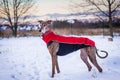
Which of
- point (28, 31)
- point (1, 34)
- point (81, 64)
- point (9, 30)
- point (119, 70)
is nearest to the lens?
point (119, 70)

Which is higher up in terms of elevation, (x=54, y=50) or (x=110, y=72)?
(x=54, y=50)

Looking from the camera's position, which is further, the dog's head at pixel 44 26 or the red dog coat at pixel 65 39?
the red dog coat at pixel 65 39

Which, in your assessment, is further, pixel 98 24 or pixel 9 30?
pixel 9 30

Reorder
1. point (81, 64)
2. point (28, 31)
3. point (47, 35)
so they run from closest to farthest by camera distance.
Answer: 1. point (47, 35)
2. point (81, 64)
3. point (28, 31)

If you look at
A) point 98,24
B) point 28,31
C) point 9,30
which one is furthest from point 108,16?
point 9,30

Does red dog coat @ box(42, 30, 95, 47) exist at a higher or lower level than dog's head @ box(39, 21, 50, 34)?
lower

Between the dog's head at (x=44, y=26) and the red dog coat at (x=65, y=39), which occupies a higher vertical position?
the dog's head at (x=44, y=26)

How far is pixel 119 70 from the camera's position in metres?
9.13

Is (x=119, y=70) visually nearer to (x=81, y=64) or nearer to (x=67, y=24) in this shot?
(x=81, y=64)

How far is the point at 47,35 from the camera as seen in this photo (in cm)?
840

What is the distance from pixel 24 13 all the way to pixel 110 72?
3182 cm

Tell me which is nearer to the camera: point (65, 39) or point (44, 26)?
point (44, 26)

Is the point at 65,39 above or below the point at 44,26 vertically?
below

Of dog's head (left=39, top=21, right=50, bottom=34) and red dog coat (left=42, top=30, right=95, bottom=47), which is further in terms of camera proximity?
red dog coat (left=42, top=30, right=95, bottom=47)
